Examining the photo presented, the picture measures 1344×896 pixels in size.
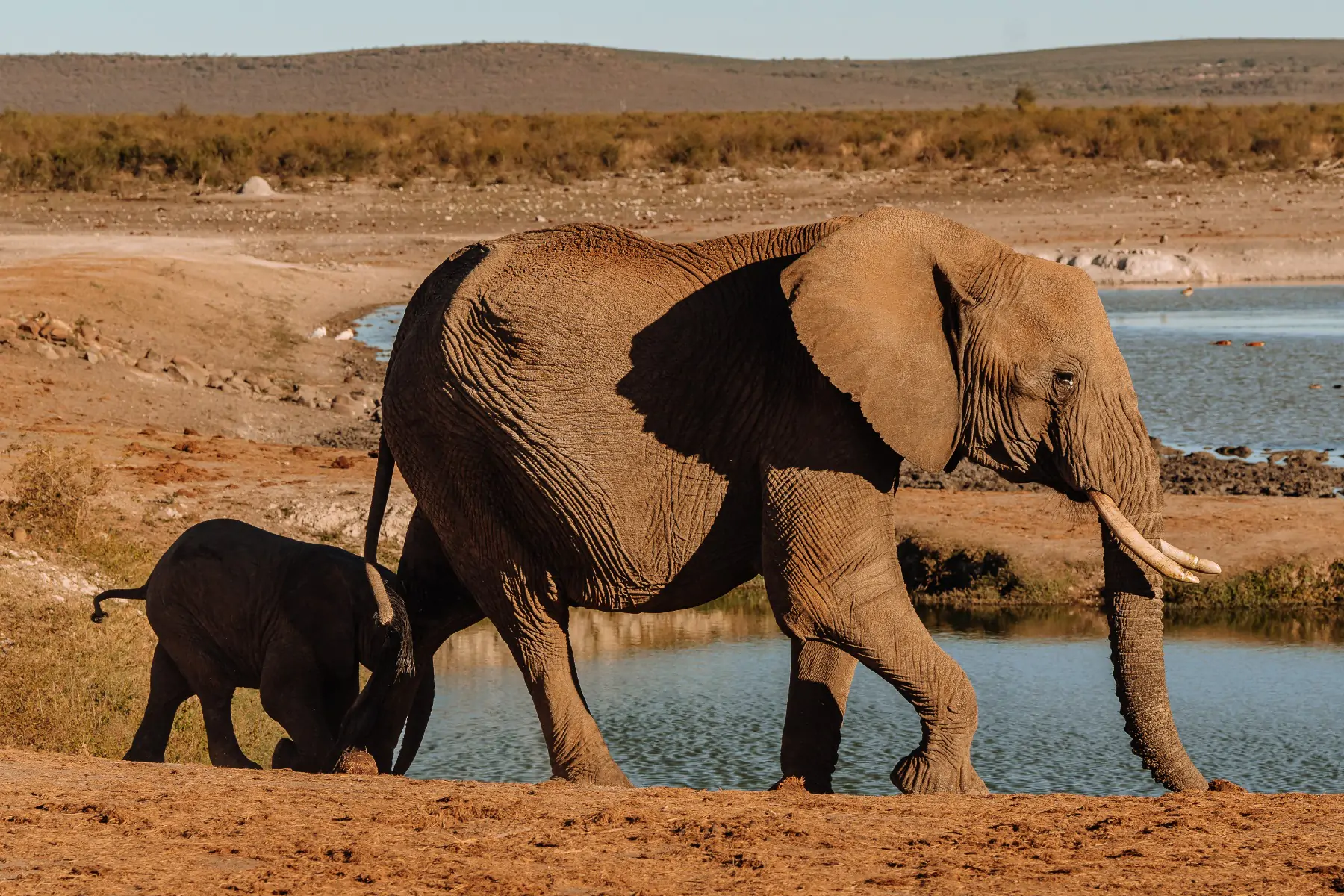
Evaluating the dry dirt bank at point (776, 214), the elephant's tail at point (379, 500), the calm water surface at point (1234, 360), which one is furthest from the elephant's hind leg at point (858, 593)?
the dry dirt bank at point (776, 214)

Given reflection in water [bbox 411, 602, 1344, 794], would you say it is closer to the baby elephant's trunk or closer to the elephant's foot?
the baby elephant's trunk

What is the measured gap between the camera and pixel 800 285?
5809mm

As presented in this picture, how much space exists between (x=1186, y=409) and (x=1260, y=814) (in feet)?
45.4

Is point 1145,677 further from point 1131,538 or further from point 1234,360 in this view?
point 1234,360

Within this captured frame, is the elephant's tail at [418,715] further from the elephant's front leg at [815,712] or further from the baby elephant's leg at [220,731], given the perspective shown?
the elephant's front leg at [815,712]

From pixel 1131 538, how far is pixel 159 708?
4024mm

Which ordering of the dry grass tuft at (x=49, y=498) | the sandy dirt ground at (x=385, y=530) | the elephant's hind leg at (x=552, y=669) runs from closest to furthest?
the sandy dirt ground at (x=385, y=530), the elephant's hind leg at (x=552, y=669), the dry grass tuft at (x=49, y=498)

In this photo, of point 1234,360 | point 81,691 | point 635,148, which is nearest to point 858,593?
point 81,691

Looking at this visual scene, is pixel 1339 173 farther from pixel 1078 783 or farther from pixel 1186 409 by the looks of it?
pixel 1078 783

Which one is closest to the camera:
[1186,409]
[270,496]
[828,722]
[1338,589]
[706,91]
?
[828,722]

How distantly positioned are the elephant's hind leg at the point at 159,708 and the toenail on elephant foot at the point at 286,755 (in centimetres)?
71

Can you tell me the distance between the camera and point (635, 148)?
4581 cm

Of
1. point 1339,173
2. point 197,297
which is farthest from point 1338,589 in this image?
point 1339,173

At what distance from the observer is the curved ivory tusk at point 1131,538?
566 cm
